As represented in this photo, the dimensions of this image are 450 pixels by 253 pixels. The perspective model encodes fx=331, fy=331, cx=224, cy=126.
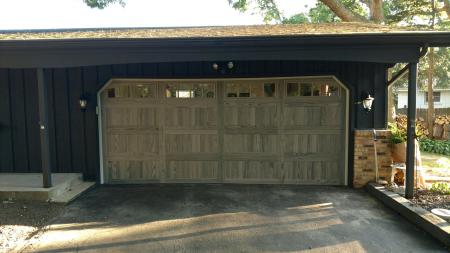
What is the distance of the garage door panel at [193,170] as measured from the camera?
6.00m

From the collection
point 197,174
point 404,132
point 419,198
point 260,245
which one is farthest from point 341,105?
point 260,245

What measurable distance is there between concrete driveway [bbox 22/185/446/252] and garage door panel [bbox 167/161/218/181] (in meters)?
0.49

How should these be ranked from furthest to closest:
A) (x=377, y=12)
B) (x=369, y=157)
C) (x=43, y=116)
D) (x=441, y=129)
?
(x=441, y=129) → (x=377, y=12) → (x=369, y=157) → (x=43, y=116)

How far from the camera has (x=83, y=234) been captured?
3.79 m

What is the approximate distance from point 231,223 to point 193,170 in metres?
2.10

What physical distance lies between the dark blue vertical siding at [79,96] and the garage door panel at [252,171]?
142 cm

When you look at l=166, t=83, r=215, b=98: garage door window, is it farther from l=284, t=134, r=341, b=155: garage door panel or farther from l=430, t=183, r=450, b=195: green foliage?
l=430, t=183, r=450, b=195: green foliage

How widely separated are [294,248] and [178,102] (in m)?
3.39

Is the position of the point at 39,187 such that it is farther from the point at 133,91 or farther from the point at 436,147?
the point at 436,147

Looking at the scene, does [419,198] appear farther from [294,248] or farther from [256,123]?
[256,123]

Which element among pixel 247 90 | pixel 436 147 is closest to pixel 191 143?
pixel 247 90

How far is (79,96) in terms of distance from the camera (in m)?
5.84

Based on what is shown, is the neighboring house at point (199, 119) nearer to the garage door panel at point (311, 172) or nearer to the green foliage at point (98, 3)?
the garage door panel at point (311, 172)

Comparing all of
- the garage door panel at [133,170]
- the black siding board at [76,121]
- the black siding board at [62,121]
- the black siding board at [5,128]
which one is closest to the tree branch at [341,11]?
the garage door panel at [133,170]
